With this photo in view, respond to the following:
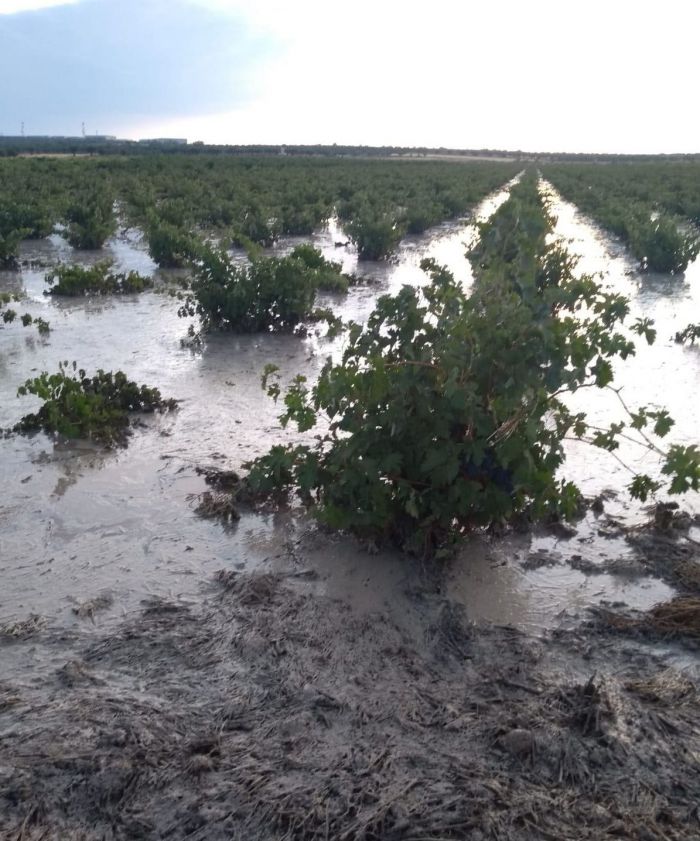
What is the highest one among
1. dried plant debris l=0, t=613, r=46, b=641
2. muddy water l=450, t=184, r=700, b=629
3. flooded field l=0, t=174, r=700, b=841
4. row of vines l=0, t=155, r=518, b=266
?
row of vines l=0, t=155, r=518, b=266

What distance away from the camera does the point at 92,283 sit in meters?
11.4

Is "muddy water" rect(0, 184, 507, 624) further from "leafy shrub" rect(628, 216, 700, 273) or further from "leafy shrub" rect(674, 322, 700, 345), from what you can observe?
"leafy shrub" rect(628, 216, 700, 273)

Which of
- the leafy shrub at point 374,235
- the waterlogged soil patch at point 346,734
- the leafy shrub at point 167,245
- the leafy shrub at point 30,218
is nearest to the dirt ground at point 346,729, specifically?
the waterlogged soil patch at point 346,734

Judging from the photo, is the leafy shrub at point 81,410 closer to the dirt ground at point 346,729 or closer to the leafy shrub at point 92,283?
the dirt ground at point 346,729

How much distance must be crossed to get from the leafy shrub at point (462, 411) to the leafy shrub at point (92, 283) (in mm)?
7691

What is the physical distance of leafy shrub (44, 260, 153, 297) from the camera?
11195mm

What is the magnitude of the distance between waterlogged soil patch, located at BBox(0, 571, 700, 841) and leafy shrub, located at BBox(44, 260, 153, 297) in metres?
8.36

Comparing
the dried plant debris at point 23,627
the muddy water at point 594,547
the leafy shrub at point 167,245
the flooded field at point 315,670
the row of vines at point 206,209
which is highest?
the row of vines at point 206,209

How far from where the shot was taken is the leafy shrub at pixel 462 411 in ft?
Answer: 13.0

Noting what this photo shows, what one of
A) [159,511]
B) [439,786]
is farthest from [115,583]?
[439,786]

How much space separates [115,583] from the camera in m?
4.14

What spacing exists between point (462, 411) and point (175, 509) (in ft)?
6.34

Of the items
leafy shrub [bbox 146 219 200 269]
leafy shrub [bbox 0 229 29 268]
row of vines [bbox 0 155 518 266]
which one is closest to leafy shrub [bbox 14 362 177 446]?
row of vines [bbox 0 155 518 266]

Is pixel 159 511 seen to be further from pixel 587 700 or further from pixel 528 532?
pixel 587 700
